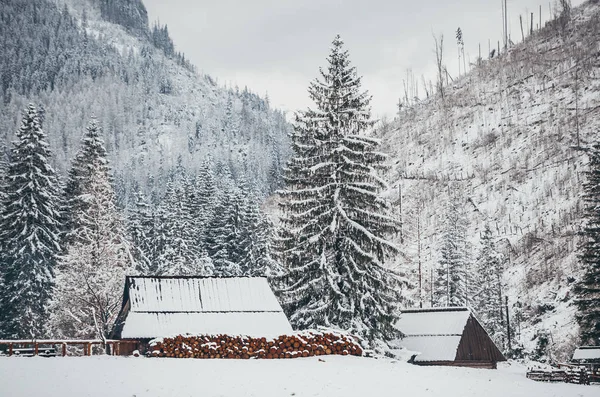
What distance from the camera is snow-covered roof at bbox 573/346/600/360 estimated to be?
45312 millimetres

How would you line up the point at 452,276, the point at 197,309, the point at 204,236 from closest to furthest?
the point at 197,309 → the point at 452,276 → the point at 204,236

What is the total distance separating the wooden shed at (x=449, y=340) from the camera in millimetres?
38000

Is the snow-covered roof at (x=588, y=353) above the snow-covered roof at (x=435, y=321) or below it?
below

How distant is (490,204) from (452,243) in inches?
1721

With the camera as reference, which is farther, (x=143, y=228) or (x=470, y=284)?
(x=470, y=284)

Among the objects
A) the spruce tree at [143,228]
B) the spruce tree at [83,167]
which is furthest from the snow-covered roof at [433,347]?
the spruce tree at [143,228]

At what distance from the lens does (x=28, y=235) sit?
4659cm

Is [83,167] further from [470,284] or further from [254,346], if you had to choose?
[470,284]

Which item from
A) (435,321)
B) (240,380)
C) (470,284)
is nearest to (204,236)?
(470,284)

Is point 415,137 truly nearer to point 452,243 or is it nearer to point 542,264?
point 542,264

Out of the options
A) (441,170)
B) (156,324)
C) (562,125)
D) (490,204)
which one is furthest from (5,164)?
(562,125)

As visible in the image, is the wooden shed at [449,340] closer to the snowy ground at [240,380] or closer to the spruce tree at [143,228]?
the snowy ground at [240,380]

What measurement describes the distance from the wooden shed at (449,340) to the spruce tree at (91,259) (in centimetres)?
1914

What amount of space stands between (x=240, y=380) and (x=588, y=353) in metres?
36.6
